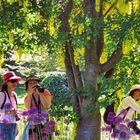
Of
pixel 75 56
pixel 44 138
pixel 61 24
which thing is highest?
pixel 61 24

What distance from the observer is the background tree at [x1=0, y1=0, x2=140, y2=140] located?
4703 millimetres

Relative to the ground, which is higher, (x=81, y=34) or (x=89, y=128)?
(x=81, y=34)

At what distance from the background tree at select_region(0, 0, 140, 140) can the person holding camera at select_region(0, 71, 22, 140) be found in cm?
58

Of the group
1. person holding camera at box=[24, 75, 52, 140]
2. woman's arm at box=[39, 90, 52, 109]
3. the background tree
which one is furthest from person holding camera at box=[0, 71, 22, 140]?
the background tree

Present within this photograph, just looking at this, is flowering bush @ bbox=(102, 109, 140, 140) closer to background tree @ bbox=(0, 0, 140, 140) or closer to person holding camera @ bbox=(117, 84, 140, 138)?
person holding camera @ bbox=(117, 84, 140, 138)

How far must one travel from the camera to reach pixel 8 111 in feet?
14.8

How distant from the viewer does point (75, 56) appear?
5711mm

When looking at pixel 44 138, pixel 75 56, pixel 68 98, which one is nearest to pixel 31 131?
pixel 44 138

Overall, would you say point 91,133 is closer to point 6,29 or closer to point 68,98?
point 68,98

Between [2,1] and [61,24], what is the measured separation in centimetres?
78

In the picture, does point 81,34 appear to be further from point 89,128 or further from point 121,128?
point 89,128

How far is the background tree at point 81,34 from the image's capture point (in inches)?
185

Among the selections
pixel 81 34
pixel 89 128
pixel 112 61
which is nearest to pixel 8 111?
pixel 81 34

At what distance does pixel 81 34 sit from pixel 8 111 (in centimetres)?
114
